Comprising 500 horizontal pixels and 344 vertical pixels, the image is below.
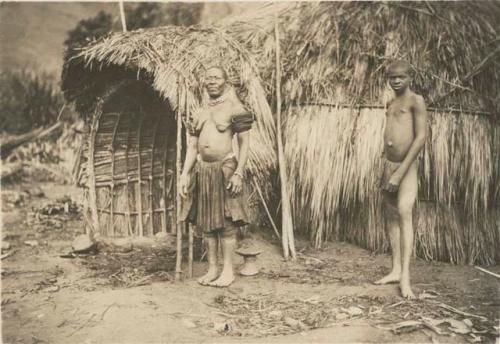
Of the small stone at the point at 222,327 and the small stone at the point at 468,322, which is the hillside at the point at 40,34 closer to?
the small stone at the point at 222,327

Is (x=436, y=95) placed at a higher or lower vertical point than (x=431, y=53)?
lower

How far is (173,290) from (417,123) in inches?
84.7

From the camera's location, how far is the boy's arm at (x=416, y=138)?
3512 millimetres

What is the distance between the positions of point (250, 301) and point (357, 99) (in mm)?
2360

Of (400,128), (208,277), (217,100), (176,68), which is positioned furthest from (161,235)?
(400,128)

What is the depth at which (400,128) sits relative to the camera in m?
3.63

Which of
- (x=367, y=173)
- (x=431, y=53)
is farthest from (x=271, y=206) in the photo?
(x=431, y=53)

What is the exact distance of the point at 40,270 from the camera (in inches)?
189

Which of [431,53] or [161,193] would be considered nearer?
[431,53]

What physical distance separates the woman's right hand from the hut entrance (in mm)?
1732

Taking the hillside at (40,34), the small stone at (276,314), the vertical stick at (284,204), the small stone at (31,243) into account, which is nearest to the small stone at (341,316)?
the small stone at (276,314)

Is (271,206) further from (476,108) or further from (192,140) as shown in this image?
(476,108)

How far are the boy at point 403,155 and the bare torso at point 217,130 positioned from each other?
116cm

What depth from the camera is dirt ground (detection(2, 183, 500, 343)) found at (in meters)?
3.19
